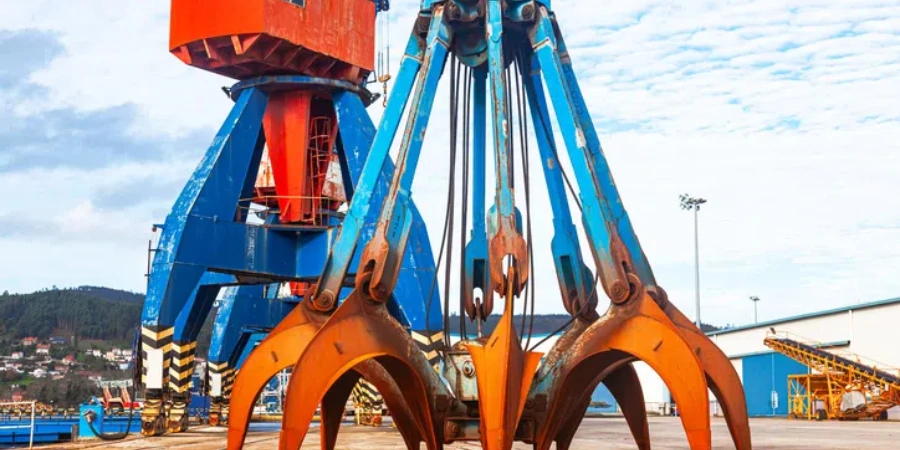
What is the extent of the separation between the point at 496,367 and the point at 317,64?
19.0 meters

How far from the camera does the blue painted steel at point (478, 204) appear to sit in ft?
34.7

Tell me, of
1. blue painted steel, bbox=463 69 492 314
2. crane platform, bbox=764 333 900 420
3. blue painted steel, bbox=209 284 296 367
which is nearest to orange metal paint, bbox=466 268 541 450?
blue painted steel, bbox=463 69 492 314

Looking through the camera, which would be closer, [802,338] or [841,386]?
[841,386]

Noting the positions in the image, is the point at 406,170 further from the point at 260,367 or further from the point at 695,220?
the point at 695,220

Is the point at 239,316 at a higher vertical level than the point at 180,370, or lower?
higher

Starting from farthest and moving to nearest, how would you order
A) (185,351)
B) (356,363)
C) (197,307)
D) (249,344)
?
(249,344)
(197,307)
(185,351)
(356,363)

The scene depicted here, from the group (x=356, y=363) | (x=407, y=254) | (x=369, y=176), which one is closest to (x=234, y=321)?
(x=407, y=254)

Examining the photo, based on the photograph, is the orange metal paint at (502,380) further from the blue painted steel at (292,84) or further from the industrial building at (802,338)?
the industrial building at (802,338)

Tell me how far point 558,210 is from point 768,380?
142 feet

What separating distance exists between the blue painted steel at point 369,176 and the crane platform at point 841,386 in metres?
32.0

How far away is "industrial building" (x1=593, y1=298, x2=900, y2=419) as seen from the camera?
42219 mm

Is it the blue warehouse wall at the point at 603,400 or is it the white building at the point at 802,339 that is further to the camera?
the blue warehouse wall at the point at 603,400

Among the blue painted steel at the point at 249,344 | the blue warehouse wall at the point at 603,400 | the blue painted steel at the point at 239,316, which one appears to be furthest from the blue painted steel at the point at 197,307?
the blue warehouse wall at the point at 603,400

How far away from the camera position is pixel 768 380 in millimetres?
50781
